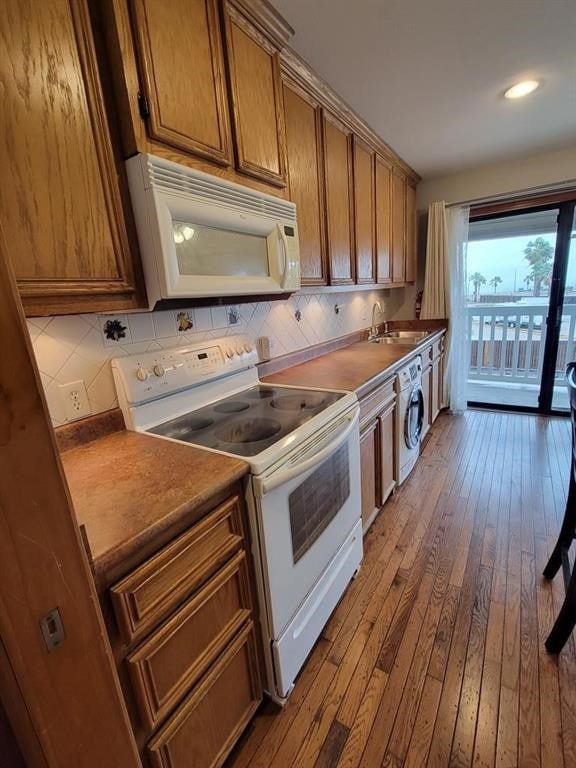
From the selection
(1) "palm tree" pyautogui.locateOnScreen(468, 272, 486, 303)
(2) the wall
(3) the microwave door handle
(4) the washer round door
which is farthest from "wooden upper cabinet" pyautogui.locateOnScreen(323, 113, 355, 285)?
(1) "palm tree" pyautogui.locateOnScreen(468, 272, 486, 303)

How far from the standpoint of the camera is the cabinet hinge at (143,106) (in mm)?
952

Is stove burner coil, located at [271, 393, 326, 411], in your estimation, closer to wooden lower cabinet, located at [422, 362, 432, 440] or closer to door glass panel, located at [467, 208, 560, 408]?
wooden lower cabinet, located at [422, 362, 432, 440]

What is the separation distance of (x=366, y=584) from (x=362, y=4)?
2.44m

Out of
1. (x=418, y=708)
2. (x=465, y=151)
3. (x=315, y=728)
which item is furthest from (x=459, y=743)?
(x=465, y=151)

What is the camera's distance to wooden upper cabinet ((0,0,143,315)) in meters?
0.75

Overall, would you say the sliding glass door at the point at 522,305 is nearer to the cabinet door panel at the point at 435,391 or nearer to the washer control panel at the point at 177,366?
the cabinet door panel at the point at 435,391

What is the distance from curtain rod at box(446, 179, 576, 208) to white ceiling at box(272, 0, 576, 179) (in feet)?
1.56

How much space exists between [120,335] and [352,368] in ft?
4.17

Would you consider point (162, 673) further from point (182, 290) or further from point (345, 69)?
point (345, 69)

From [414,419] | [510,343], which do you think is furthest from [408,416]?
[510,343]

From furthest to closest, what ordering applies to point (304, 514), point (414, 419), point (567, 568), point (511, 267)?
point (511, 267)
point (414, 419)
point (567, 568)
point (304, 514)

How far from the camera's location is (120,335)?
1.27 m

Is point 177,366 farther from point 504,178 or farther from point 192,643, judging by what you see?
point 504,178

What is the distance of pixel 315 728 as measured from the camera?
3.66ft
